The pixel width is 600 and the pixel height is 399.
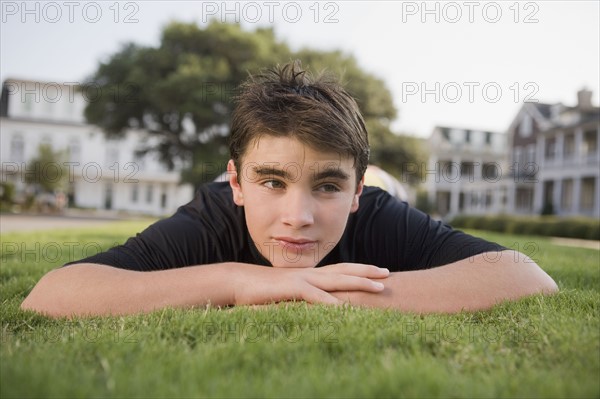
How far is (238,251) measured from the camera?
342cm

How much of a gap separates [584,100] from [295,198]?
38.4 m

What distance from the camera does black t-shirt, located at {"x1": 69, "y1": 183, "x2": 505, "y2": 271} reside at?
327 centimetres

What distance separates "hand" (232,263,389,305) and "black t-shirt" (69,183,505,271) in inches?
19.7

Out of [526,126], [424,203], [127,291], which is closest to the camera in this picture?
[127,291]

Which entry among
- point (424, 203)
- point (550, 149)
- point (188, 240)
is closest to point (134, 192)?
point (424, 203)

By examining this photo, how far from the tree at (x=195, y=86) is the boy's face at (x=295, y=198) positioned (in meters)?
22.5

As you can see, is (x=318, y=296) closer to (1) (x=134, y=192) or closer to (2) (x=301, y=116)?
(2) (x=301, y=116)

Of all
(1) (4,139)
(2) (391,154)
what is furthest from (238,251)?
(1) (4,139)

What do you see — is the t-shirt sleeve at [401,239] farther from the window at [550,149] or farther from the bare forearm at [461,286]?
the window at [550,149]

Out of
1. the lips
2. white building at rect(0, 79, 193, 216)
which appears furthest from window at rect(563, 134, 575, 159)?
the lips

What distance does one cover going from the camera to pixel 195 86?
84.7 ft

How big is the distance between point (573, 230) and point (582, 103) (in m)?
19.3

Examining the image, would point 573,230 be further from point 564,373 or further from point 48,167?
point 48,167

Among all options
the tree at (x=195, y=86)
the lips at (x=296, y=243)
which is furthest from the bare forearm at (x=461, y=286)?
the tree at (x=195, y=86)
